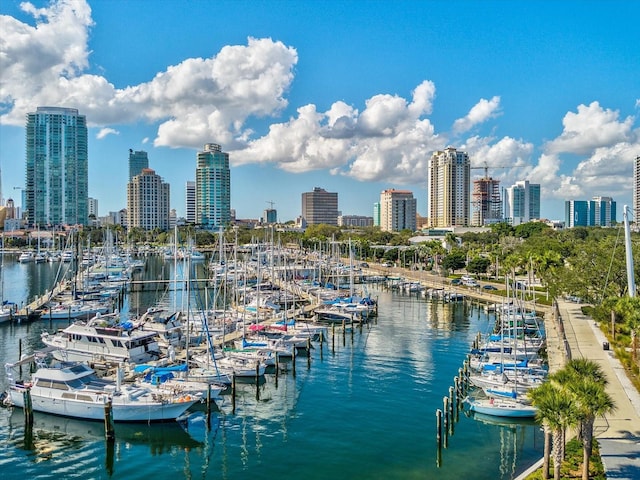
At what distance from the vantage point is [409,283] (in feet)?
397

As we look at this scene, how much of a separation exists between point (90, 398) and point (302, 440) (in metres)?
15.6

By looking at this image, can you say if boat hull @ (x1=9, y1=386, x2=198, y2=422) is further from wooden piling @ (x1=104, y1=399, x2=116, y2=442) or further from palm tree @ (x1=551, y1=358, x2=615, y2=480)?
palm tree @ (x1=551, y1=358, x2=615, y2=480)

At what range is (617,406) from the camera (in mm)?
38000

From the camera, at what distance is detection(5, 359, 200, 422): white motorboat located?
131ft

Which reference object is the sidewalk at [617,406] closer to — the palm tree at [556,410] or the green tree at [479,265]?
the palm tree at [556,410]

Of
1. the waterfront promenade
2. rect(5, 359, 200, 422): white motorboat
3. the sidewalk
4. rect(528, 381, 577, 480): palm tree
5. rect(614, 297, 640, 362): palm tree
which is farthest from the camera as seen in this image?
rect(614, 297, 640, 362): palm tree

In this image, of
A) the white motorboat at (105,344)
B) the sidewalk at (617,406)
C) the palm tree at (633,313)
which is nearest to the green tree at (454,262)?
the sidewalk at (617,406)

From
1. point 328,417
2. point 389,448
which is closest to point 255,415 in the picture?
point 328,417

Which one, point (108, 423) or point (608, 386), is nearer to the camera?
point (108, 423)

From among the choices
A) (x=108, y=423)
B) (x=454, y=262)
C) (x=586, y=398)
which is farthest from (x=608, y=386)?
(x=454, y=262)

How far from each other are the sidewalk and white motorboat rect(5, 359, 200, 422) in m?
27.1

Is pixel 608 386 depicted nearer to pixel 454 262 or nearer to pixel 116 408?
pixel 116 408

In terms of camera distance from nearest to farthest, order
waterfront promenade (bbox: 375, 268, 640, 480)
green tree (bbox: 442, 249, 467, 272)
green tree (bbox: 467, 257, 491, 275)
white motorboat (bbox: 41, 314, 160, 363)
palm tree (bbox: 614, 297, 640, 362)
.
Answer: waterfront promenade (bbox: 375, 268, 640, 480) → palm tree (bbox: 614, 297, 640, 362) → white motorboat (bbox: 41, 314, 160, 363) → green tree (bbox: 467, 257, 491, 275) → green tree (bbox: 442, 249, 467, 272)

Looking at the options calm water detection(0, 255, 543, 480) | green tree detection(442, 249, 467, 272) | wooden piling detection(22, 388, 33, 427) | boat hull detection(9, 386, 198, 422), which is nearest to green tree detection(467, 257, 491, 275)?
green tree detection(442, 249, 467, 272)
